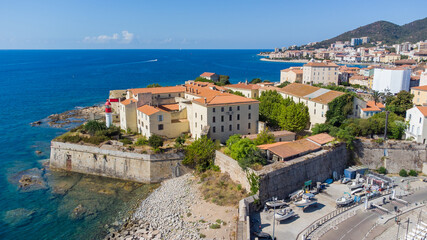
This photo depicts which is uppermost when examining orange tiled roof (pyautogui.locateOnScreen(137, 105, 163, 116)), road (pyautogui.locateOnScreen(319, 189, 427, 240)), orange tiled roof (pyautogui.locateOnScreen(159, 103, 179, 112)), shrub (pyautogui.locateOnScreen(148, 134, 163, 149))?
orange tiled roof (pyautogui.locateOnScreen(137, 105, 163, 116))

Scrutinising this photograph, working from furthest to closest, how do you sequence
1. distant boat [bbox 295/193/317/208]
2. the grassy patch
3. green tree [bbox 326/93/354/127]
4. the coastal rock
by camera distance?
green tree [bbox 326/93/354/127], the grassy patch, the coastal rock, distant boat [bbox 295/193/317/208]

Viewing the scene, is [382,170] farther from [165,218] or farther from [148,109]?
[148,109]

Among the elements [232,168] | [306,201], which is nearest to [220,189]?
[232,168]

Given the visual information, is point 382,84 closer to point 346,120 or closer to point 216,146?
point 346,120

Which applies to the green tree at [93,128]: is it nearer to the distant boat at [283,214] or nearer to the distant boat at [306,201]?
the distant boat at [283,214]

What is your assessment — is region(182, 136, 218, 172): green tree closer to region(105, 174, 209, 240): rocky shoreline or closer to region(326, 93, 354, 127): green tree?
region(105, 174, 209, 240): rocky shoreline

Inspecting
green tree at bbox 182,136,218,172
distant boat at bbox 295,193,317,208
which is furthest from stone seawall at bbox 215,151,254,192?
distant boat at bbox 295,193,317,208

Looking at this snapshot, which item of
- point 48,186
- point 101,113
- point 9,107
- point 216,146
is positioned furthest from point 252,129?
point 9,107
